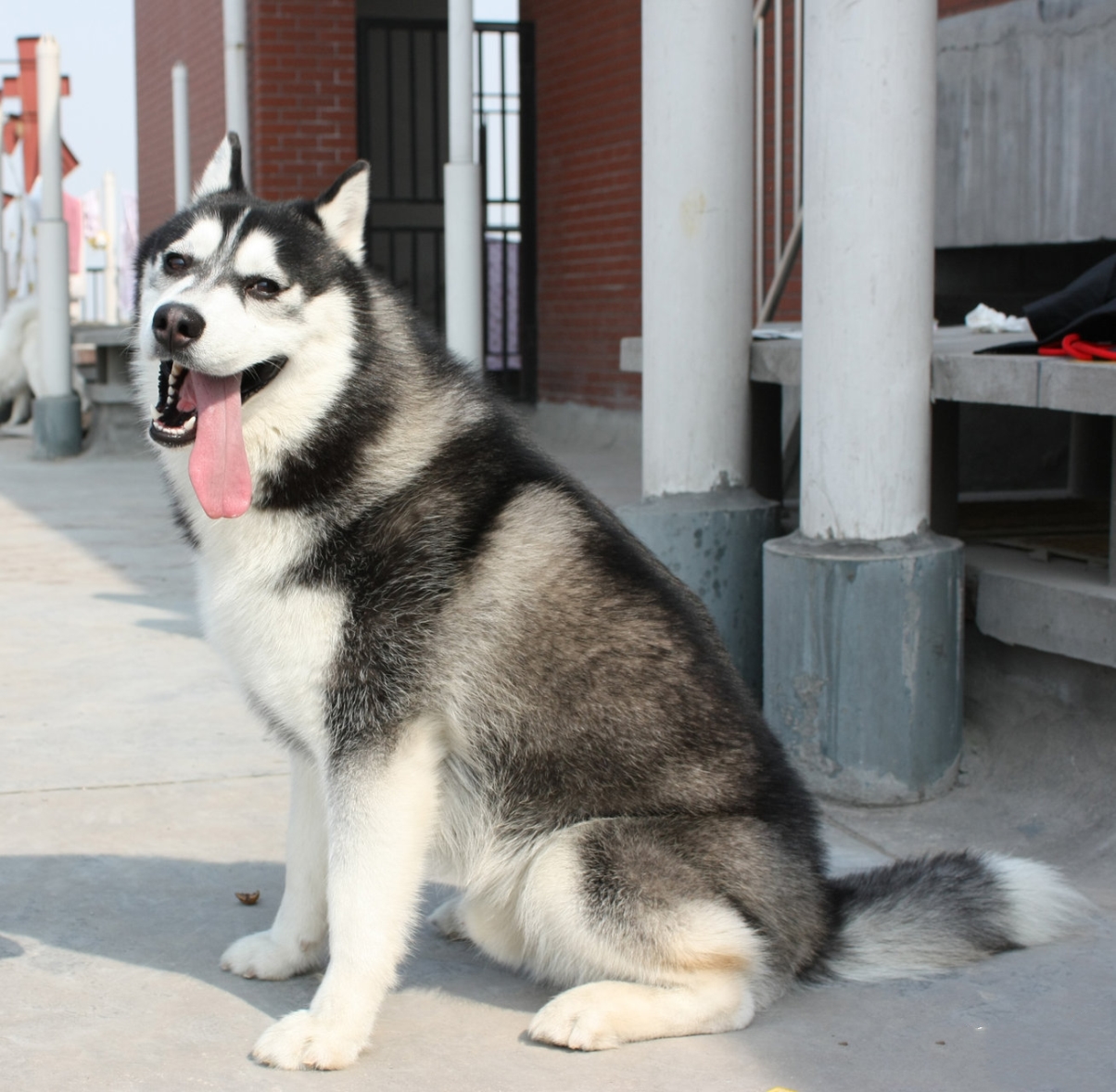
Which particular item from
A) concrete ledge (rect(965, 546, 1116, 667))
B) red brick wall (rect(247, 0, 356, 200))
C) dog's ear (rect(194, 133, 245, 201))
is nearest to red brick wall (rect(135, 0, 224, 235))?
red brick wall (rect(247, 0, 356, 200))

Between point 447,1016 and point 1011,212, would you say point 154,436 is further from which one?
point 1011,212

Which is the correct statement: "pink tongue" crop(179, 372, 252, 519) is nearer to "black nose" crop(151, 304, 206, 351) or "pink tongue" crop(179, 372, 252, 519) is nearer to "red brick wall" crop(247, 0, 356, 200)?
"black nose" crop(151, 304, 206, 351)

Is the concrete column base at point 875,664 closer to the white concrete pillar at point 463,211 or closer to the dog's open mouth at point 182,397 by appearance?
the dog's open mouth at point 182,397

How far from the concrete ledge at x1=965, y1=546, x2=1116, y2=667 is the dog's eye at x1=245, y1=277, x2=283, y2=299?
233cm

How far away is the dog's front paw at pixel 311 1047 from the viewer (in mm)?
2619

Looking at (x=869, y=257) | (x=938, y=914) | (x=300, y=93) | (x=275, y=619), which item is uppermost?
(x=300, y=93)

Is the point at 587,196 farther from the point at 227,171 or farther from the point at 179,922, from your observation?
the point at 179,922

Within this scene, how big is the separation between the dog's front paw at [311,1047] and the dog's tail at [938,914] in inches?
38.2

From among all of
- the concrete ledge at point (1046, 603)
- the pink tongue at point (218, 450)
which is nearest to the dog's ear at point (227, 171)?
the pink tongue at point (218, 450)

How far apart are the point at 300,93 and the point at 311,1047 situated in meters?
10.8

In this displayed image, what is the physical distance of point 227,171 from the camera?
10.3ft

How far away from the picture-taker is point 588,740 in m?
2.75

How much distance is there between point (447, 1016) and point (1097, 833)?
1.92 m

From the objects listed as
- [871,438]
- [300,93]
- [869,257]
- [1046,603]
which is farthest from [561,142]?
[1046,603]
